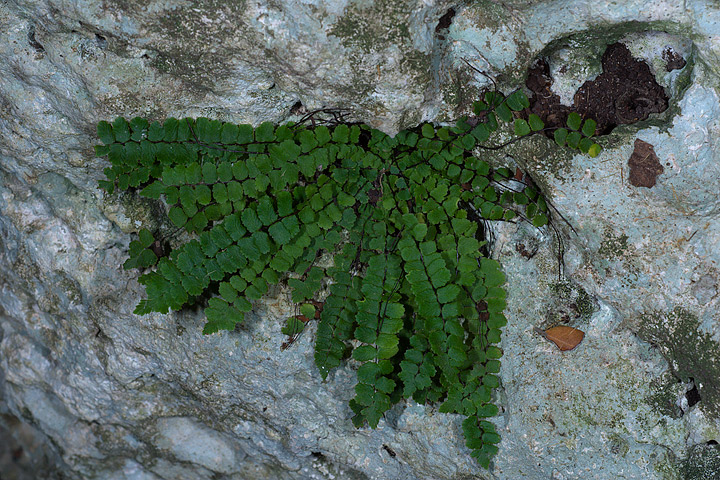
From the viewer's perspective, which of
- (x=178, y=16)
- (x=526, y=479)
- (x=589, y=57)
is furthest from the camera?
(x=526, y=479)

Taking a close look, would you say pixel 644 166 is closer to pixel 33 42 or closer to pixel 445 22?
pixel 445 22

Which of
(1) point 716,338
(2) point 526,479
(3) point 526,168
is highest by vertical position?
(3) point 526,168

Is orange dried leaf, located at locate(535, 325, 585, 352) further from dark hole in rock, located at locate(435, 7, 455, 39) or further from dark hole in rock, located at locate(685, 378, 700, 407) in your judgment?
dark hole in rock, located at locate(435, 7, 455, 39)

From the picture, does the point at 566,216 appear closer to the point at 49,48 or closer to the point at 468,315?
the point at 468,315

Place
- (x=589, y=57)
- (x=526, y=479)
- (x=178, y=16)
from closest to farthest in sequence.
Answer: (x=178, y=16) → (x=589, y=57) → (x=526, y=479)

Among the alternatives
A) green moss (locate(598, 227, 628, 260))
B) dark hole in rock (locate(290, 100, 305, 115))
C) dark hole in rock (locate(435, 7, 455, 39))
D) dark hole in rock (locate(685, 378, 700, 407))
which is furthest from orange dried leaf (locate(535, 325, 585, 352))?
Answer: dark hole in rock (locate(290, 100, 305, 115))

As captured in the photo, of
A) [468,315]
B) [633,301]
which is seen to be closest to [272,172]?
[468,315]

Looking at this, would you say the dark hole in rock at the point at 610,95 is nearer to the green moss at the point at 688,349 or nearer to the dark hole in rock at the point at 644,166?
the dark hole in rock at the point at 644,166

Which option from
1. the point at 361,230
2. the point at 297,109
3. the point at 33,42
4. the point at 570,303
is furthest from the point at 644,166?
the point at 33,42
